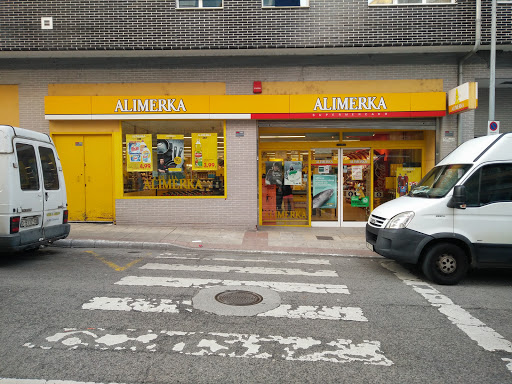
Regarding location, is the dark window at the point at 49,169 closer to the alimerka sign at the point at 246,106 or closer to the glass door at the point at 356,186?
the alimerka sign at the point at 246,106

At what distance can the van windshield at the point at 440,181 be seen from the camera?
6.66m

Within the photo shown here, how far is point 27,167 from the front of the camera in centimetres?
727

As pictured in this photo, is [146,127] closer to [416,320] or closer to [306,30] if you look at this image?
[306,30]

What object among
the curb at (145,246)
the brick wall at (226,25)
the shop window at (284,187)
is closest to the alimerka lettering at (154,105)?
the brick wall at (226,25)

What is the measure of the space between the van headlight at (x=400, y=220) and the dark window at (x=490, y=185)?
3.33ft

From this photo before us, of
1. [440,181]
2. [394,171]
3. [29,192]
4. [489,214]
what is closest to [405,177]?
[394,171]

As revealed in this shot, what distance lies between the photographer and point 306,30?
11.0 meters

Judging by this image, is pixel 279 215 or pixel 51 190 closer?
pixel 51 190

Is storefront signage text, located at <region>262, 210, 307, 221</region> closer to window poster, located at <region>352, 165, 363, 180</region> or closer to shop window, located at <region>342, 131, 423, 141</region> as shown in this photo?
window poster, located at <region>352, 165, 363, 180</region>

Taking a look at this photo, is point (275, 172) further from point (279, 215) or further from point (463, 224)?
point (463, 224)

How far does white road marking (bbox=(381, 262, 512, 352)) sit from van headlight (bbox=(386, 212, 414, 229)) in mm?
952

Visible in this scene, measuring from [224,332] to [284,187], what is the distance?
8.54 metres

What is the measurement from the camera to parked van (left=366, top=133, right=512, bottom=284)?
20.8 feet

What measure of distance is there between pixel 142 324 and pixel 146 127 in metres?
8.59
